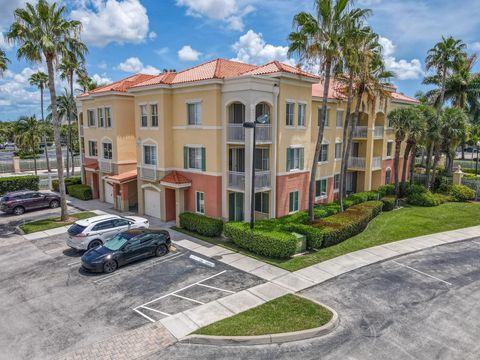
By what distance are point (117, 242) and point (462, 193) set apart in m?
30.0

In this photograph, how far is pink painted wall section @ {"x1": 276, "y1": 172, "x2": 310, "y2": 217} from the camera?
22.8m

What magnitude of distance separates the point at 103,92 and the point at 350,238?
21.3 meters

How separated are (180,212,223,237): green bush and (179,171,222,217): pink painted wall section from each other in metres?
0.75

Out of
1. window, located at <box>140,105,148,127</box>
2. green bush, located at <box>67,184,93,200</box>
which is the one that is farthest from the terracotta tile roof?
green bush, located at <box>67,184,93,200</box>

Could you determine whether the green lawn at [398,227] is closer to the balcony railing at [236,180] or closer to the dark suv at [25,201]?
the balcony railing at [236,180]

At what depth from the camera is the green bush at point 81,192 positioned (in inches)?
1256

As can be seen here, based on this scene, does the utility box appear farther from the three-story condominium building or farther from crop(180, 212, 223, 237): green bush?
crop(180, 212, 223, 237): green bush

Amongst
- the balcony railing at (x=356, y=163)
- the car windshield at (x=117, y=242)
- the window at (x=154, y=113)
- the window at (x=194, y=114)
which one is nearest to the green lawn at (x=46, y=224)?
the car windshield at (x=117, y=242)

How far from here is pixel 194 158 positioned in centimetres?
2348

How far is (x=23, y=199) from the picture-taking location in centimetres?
2739

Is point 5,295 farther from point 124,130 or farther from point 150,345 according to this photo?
point 124,130

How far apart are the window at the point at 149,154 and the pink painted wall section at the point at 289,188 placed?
901 centimetres

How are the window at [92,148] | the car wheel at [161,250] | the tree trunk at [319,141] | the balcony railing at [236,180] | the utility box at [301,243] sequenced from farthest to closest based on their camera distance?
the window at [92,148], the balcony railing at [236,180], the tree trunk at [319,141], the utility box at [301,243], the car wheel at [161,250]

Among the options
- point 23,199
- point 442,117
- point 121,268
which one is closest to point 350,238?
point 121,268
